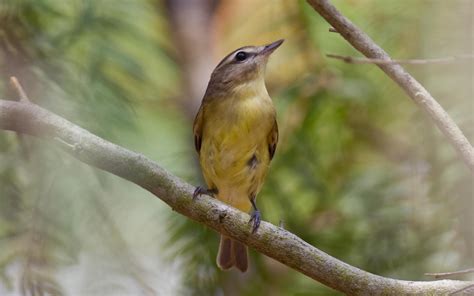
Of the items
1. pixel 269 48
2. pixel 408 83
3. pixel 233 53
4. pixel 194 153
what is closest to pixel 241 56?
pixel 233 53

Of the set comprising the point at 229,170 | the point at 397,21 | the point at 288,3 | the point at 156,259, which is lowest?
the point at 156,259

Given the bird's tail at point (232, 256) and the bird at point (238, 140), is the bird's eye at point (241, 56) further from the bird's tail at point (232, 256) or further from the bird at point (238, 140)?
the bird's tail at point (232, 256)

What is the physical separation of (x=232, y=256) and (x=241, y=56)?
3.04 feet

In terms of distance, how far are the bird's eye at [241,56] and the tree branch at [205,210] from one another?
A: 1494 millimetres

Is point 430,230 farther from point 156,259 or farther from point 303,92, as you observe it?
point 156,259

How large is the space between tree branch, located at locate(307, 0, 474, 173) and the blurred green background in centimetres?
38

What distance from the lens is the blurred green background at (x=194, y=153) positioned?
325cm

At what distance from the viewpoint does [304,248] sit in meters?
2.41

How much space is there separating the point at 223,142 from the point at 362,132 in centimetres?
70

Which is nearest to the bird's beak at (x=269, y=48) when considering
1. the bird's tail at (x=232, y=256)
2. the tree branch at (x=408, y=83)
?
the bird's tail at (x=232, y=256)

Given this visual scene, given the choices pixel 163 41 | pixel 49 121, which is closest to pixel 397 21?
pixel 163 41

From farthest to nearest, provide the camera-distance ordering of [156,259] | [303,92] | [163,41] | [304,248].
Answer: [163,41]
[156,259]
[303,92]
[304,248]

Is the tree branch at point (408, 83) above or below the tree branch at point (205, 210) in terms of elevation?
above

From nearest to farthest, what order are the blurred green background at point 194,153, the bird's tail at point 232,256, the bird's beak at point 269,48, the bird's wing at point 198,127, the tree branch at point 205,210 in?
the tree branch at point 205,210 → the blurred green background at point 194,153 → the bird's tail at point 232,256 → the bird's beak at point 269,48 → the bird's wing at point 198,127
